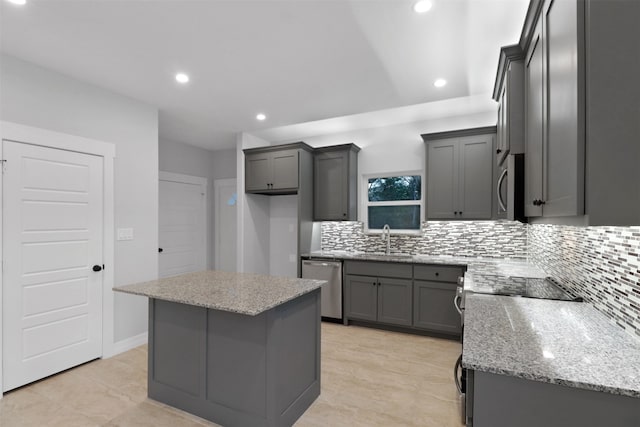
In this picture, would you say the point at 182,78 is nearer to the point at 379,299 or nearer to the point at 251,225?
the point at 251,225

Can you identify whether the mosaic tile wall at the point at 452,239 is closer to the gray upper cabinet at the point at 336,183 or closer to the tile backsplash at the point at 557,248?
the tile backsplash at the point at 557,248

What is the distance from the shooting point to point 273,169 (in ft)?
14.9

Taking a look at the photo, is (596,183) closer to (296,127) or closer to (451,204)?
(451,204)

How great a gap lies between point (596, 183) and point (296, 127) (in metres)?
3.98

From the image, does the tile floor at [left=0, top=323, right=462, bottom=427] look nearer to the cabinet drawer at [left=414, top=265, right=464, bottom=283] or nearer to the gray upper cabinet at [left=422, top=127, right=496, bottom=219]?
the cabinet drawer at [left=414, top=265, right=464, bottom=283]

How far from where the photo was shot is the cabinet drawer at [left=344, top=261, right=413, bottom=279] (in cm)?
373

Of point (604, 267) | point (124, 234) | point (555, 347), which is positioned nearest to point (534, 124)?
point (604, 267)

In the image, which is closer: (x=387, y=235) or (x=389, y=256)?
(x=389, y=256)

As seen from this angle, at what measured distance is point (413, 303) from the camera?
12.1ft

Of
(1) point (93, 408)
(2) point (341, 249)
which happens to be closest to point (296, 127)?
(2) point (341, 249)

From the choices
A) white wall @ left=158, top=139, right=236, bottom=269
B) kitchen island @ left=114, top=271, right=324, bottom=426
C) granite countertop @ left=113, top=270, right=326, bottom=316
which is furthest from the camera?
white wall @ left=158, top=139, right=236, bottom=269

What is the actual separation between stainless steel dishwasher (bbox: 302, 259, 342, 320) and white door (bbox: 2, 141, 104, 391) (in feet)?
8.09

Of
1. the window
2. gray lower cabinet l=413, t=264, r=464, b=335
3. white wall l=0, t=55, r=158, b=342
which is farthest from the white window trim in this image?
white wall l=0, t=55, r=158, b=342

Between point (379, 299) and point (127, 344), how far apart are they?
2.90m
